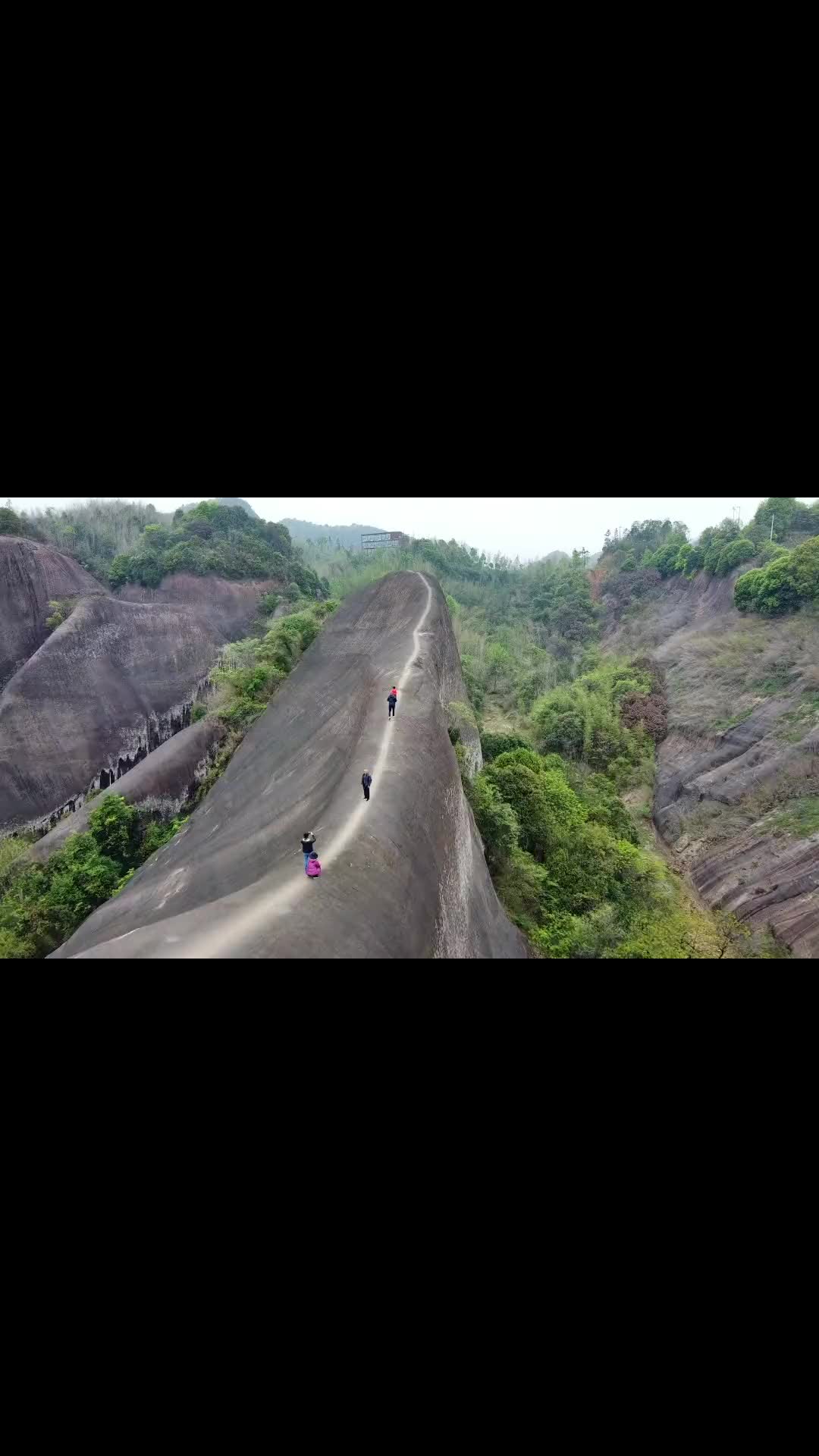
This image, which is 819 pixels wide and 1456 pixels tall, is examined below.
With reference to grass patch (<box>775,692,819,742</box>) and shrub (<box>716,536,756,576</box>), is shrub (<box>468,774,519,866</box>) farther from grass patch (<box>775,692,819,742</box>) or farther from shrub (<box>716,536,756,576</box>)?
shrub (<box>716,536,756,576</box>)

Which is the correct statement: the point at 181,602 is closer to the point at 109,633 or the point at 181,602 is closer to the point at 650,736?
the point at 109,633

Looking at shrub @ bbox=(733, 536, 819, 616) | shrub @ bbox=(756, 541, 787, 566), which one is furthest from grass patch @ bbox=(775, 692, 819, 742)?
shrub @ bbox=(756, 541, 787, 566)

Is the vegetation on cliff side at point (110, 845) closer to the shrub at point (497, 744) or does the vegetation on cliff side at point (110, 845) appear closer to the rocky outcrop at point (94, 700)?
the rocky outcrop at point (94, 700)

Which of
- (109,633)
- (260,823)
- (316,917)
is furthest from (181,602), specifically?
(316,917)

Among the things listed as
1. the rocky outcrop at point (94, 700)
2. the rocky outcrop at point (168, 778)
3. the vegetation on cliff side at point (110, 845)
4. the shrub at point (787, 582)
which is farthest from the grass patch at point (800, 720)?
the rocky outcrop at point (94, 700)

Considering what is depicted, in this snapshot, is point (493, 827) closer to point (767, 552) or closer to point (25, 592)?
point (767, 552)
